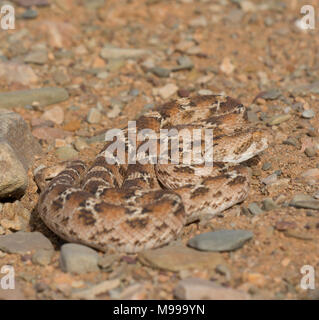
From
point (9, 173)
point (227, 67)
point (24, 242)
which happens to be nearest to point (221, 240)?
point (24, 242)

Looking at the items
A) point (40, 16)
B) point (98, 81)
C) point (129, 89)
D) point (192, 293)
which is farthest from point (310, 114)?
point (40, 16)

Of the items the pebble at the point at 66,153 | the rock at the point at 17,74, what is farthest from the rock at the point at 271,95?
the rock at the point at 17,74

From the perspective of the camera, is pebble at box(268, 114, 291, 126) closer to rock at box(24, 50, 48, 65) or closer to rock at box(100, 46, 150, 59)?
rock at box(100, 46, 150, 59)

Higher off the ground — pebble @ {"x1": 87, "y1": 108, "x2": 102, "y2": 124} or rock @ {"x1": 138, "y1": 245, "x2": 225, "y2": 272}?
pebble @ {"x1": 87, "y1": 108, "x2": 102, "y2": 124}

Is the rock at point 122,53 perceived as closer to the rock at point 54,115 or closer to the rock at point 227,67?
the rock at point 227,67

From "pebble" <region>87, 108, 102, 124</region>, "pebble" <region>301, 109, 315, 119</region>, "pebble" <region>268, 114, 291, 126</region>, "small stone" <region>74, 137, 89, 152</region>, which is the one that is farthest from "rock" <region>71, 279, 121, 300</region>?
"pebble" <region>301, 109, 315, 119</region>

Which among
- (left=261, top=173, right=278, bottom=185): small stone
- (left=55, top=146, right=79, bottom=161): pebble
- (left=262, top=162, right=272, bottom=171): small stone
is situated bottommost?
(left=261, top=173, right=278, bottom=185): small stone
